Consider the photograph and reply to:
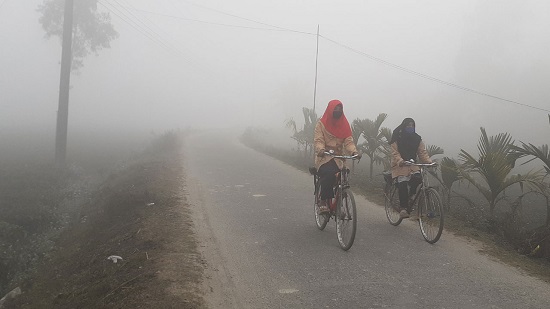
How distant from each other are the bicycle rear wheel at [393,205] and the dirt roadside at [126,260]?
10.9 ft

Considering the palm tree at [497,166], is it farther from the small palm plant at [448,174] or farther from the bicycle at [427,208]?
the bicycle at [427,208]

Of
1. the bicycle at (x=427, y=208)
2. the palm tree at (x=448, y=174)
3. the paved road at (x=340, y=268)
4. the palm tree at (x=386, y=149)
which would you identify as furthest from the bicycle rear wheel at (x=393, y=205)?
the palm tree at (x=386, y=149)

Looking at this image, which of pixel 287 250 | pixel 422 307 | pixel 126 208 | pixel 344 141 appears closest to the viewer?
pixel 422 307

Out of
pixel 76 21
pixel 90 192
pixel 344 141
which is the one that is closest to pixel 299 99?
pixel 76 21

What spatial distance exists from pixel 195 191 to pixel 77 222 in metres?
2.68

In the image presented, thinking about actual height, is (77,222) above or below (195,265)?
below

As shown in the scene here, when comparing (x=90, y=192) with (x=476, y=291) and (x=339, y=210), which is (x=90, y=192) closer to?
(x=339, y=210)

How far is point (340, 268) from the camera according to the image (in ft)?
16.1

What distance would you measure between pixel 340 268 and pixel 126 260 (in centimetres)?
272

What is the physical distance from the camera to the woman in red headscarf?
6.07 metres

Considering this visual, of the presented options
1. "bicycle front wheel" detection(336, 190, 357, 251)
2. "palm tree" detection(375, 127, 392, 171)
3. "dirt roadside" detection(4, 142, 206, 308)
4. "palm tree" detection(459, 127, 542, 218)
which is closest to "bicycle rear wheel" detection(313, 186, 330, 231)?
"bicycle front wheel" detection(336, 190, 357, 251)

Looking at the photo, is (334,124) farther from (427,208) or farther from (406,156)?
(427,208)

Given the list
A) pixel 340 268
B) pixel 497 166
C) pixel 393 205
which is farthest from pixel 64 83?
pixel 497 166

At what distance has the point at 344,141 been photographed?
632 cm
